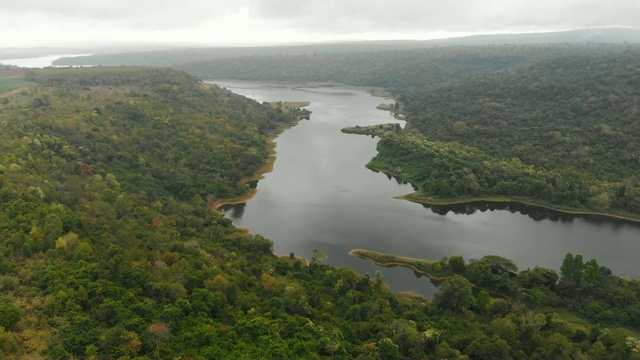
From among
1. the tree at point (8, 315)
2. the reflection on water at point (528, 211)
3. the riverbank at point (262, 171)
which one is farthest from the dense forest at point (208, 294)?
the reflection on water at point (528, 211)

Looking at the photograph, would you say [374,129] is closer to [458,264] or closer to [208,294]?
[458,264]

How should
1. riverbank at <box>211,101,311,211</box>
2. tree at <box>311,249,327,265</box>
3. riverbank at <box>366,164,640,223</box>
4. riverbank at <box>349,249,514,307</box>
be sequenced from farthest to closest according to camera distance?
riverbank at <box>211,101,311,211</box>
riverbank at <box>366,164,640,223</box>
riverbank at <box>349,249,514,307</box>
tree at <box>311,249,327,265</box>

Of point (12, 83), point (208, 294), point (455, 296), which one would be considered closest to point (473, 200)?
point (455, 296)

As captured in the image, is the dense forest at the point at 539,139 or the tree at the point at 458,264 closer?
the tree at the point at 458,264

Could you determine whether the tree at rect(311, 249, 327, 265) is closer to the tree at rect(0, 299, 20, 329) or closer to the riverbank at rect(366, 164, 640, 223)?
the riverbank at rect(366, 164, 640, 223)

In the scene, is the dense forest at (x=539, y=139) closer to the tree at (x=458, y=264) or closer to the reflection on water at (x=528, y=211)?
the reflection on water at (x=528, y=211)

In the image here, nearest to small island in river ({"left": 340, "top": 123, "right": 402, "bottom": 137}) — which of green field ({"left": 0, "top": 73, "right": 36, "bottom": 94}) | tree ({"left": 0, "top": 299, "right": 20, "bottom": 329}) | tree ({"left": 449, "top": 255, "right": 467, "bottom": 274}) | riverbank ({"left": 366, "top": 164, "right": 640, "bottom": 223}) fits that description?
riverbank ({"left": 366, "top": 164, "right": 640, "bottom": 223})

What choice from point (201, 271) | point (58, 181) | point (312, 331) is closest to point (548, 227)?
point (312, 331)
